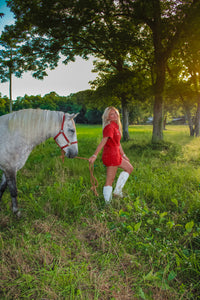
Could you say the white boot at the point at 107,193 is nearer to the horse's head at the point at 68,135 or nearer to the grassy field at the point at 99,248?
the grassy field at the point at 99,248

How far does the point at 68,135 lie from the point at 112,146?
0.92 meters

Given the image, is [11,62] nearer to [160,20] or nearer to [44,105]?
[160,20]

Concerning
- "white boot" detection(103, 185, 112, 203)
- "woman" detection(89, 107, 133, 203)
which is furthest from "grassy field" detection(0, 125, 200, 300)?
"woman" detection(89, 107, 133, 203)

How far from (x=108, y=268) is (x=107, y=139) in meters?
2.14

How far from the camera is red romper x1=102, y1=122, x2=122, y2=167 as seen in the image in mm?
3374

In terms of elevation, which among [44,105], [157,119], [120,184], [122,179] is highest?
[44,105]

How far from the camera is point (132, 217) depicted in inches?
121

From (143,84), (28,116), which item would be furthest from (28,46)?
(28,116)

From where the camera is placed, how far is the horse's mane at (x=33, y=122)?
3.34 m

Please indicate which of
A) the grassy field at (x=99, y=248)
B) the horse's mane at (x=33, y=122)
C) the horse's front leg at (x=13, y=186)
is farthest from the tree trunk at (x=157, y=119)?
the horse's front leg at (x=13, y=186)

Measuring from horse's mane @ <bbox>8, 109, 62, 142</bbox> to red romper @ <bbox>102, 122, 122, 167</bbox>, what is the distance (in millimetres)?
1025

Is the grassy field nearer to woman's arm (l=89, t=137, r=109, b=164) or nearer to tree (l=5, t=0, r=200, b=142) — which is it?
woman's arm (l=89, t=137, r=109, b=164)

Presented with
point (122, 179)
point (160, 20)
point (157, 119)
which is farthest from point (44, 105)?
point (122, 179)

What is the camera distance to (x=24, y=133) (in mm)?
3369
